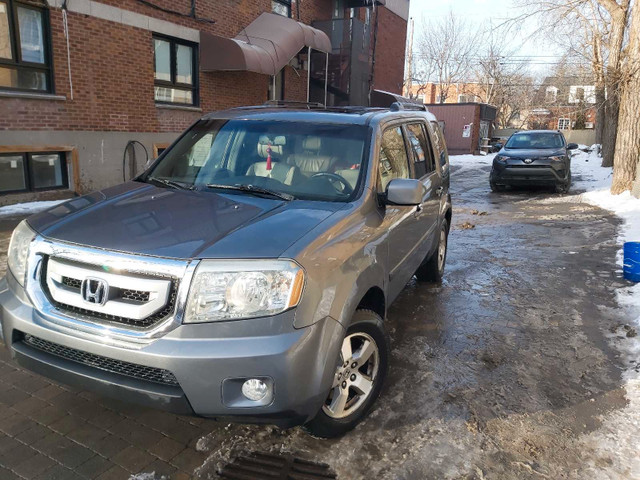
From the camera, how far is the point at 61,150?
977cm

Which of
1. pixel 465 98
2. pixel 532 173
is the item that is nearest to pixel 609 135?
pixel 532 173

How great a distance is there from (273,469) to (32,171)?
29.3 feet

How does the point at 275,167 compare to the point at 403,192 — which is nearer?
the point at 403,192

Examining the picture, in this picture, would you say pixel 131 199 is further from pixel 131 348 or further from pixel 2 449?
pixel 2 449

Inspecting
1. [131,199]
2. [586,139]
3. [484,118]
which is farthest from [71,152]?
[586,139]

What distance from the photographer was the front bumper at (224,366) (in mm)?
2182

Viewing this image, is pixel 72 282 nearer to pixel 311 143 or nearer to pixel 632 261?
pixel 311 143

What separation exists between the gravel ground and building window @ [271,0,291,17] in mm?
11687

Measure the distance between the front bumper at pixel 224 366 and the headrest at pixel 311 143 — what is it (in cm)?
153

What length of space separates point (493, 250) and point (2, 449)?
260 inches

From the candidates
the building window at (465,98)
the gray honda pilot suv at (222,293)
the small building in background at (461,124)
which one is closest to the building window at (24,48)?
the gray honda pilot suv at (222,293)

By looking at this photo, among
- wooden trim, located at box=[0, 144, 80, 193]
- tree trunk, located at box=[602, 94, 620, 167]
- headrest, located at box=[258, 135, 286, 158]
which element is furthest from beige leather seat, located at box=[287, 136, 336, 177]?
tree trunk, located at box=[602, 94, 620, 167]

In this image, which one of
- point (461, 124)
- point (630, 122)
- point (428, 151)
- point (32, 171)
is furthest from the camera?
point (461, 124)

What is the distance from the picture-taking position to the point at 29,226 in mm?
2768
